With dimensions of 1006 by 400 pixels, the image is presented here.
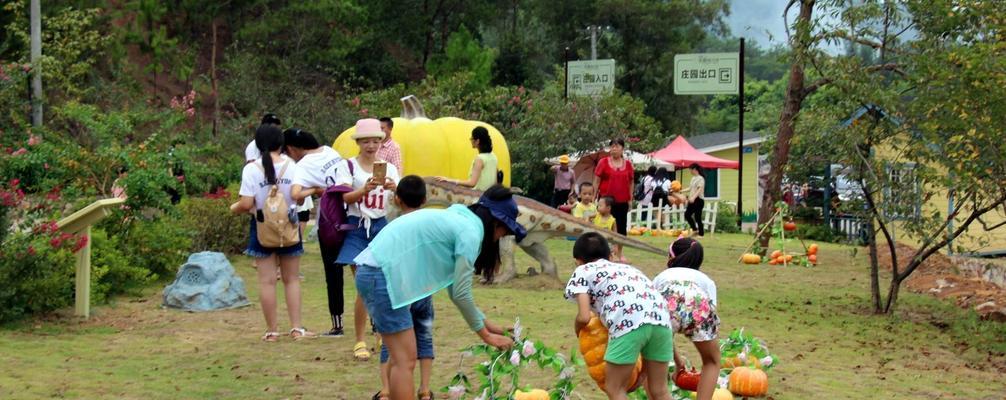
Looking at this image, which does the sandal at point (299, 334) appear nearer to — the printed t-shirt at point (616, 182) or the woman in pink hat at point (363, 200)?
the woman in pink hat at point (363, 200)

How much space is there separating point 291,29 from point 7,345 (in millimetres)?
32680

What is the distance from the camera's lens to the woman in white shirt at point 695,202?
2333cm

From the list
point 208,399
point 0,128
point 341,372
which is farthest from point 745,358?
point 0,128

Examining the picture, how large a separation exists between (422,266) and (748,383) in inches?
98.5

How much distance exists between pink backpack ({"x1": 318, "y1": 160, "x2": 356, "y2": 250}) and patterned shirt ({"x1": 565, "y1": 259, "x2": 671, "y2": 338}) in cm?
253

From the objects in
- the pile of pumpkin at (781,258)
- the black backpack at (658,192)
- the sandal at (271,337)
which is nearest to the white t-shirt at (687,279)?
the sandal at (271,337)

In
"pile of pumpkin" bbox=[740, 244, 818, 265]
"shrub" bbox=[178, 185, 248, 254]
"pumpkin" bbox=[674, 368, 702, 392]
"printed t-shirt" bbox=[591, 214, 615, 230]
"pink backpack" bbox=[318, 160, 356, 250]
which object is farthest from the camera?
"pile of pumpkin" bbox=[740, 244, 818, 265]

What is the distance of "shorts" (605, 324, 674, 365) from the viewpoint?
621 centimetres

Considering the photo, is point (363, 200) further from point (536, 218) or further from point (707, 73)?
point (707, 73)

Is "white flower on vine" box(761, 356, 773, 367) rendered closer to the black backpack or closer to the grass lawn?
the grass lawn

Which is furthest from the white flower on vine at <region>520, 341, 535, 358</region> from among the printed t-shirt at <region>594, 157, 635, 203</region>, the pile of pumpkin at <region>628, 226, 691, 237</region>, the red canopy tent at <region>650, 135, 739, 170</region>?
the red canopy tent at <region>650, 135, 739, 170</region>

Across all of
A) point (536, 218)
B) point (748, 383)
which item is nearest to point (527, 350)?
point (748, 383)

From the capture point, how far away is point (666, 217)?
25484 millimetres

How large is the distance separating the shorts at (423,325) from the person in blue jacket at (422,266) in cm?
25
